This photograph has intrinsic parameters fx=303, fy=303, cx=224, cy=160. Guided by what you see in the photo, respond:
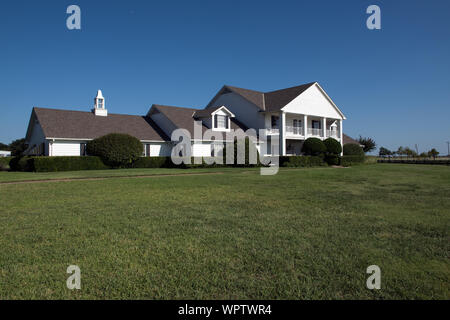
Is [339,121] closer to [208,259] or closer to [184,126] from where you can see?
[184,126]

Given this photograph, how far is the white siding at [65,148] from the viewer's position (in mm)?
24045

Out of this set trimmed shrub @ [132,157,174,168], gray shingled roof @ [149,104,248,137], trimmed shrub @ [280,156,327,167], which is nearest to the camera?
trimmed shrub @ [132,157,174,168]

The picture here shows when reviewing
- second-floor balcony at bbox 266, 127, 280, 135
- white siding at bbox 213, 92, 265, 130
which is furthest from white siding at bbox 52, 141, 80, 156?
second-floor balcony at bbox 266, 127, 280, 135

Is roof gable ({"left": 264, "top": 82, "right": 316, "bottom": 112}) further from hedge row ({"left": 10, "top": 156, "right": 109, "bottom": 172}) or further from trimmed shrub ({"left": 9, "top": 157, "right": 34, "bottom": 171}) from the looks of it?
trimmed shrub ({"left": 9, "top": 157, "right": 34, "bottom": 171})

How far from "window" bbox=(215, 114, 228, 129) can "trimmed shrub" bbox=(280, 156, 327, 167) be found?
278 inches

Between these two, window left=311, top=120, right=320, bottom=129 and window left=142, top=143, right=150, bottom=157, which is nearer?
window left=142, top=143, right=150, bottom=157

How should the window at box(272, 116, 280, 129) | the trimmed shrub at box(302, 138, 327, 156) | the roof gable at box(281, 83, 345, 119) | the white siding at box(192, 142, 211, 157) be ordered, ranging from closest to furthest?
the white siding at box(192, 142, 211, 157)
the trimmed shrub at box(302, 138, 327, 156)
the roof gable at box(281, 83, 345, 119)
the window at box(272, 116, 280, 129)

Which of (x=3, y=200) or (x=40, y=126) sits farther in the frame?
(x=40, y=126)

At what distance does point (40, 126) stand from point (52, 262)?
25910 millimetres

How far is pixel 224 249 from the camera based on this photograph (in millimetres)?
4188

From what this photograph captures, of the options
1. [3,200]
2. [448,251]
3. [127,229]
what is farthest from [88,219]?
[448,251]

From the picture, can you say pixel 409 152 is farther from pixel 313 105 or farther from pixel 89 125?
pixel 89 125

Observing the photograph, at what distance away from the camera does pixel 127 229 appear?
518 cm

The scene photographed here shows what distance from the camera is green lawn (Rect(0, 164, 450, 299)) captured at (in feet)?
10.1
